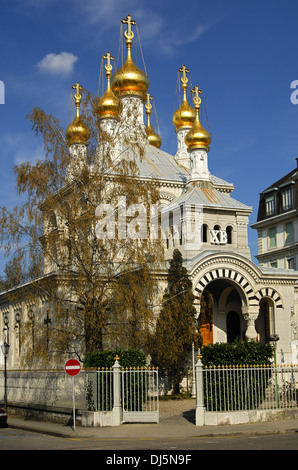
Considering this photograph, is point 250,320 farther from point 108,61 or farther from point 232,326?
point 108,61

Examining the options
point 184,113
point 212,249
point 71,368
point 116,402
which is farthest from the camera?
point 184,113

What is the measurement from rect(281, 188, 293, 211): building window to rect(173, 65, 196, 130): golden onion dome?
1133cm

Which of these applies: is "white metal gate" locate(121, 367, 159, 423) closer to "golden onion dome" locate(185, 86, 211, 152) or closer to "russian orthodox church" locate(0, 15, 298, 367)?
"russian orthodox church" locate(0, 15, 298, 367)

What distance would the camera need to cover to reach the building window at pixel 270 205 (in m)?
57.2

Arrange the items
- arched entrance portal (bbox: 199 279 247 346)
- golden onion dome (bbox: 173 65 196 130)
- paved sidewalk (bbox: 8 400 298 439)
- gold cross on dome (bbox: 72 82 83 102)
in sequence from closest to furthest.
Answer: paved sidewalk (bbox: 8 400 298 439) < gold cross on dome (bbox: 72 82 83 102) < arched entrance portal (bbox: 199 279 247 346) < golden onion dome (bbox: 173 65 196 130)

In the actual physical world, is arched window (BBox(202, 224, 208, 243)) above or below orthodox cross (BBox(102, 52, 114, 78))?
below

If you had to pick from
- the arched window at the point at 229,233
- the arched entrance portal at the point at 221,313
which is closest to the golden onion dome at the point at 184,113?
the arched window at the point at 229,233

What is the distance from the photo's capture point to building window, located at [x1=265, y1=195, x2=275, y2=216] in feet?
188

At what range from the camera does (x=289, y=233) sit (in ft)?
180

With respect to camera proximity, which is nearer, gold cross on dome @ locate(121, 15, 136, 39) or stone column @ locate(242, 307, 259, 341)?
stone column @ locate(242, 307, 259, 341)

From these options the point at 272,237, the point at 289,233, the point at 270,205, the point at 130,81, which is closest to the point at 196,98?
the point at 130,81

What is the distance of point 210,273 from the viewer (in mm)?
32938

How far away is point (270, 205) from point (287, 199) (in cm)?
248

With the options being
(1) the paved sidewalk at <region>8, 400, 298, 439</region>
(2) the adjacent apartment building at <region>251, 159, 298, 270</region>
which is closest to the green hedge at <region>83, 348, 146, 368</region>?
(1) the paved sidewalk at <region>8, 400, 298, 439</region>
